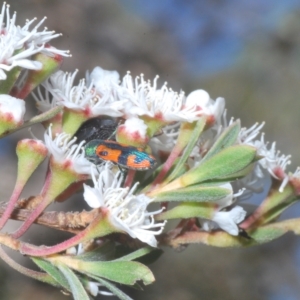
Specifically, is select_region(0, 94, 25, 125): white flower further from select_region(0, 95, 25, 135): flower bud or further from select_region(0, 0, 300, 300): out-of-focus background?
select_region(0, 0, 300, 300): out-of-focus background

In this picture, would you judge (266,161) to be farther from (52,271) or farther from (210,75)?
(210,75)

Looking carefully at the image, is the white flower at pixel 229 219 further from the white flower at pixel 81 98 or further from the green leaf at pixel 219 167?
the white flower at pixel 81 98

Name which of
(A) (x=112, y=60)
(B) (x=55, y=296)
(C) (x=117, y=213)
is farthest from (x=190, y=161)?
(A) (x=112, y=60)

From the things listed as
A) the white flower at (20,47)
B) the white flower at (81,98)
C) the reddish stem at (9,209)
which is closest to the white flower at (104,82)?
the white flower at (81,98)

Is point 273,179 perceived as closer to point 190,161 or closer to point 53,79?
point 190,161

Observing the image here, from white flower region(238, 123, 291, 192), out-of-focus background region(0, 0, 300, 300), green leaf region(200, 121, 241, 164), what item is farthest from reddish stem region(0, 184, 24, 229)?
out-of-focus background region(0, 0, 300, 300)

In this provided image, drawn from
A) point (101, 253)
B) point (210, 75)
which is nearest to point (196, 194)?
Result: point (101, 253)
